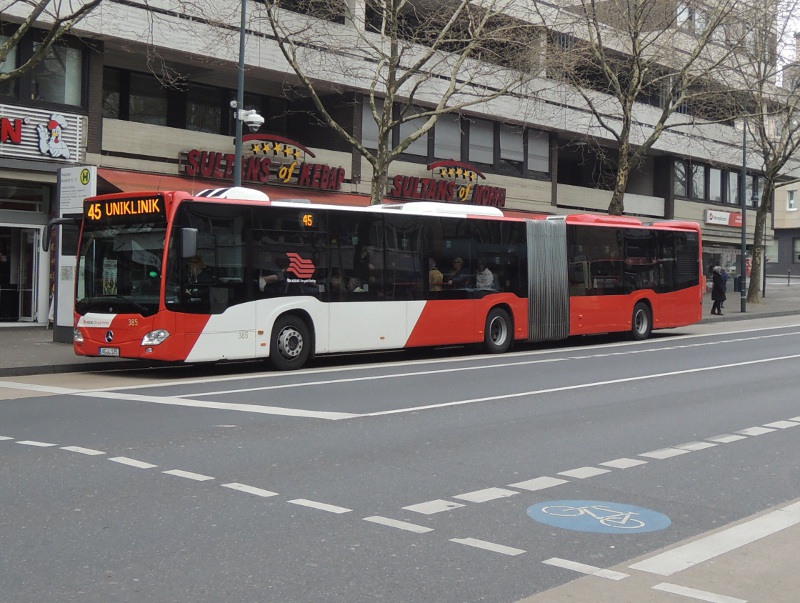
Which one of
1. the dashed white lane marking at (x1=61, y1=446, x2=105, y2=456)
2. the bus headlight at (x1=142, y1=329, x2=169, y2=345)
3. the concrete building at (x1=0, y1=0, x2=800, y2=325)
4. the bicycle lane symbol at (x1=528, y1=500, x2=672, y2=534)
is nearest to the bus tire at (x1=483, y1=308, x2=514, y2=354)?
the bus headlight at (x1=142, y1=329, x2=169, y2=345)

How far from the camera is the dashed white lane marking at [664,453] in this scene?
9.30 metres

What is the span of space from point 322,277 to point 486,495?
11261mm

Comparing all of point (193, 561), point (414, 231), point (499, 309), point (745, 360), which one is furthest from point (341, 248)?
point (193, 561)

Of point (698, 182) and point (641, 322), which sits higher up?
point (698, 182)

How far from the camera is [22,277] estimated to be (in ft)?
85.1

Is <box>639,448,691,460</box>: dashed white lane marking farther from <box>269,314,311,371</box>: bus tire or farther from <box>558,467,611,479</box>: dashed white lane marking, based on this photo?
<box>269,314,311,371</box>: bus tire

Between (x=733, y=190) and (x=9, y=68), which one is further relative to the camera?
(x=733, y=190)

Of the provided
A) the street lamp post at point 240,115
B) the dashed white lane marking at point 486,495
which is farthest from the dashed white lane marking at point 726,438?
the street lamp post at point 240,115

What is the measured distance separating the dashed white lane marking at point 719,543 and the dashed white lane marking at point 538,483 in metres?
1.63

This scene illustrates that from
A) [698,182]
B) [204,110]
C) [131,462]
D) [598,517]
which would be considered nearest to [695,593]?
[598,517]

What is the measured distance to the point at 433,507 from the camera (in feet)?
23.5

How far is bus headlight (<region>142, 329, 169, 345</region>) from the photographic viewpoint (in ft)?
53.3

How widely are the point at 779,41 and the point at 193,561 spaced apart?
34819 millimetres

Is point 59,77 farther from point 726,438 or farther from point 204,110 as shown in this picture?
point 726,438
